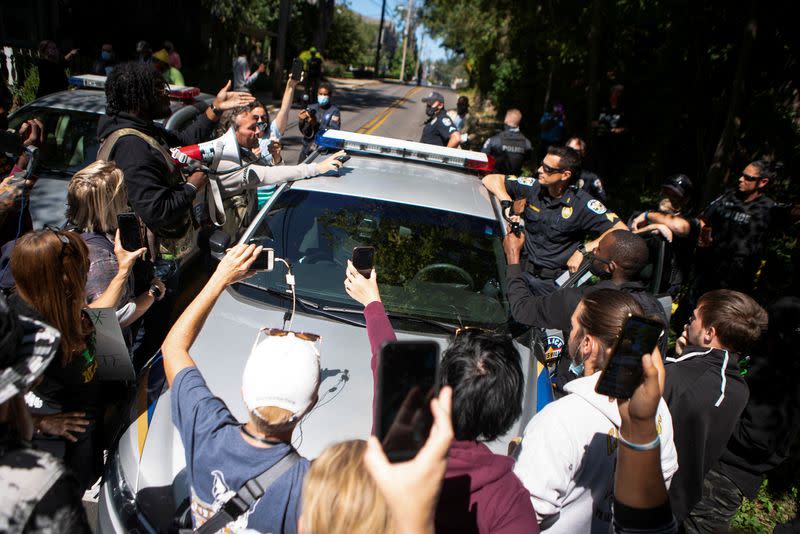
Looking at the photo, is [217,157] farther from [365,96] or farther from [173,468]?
[365,96]

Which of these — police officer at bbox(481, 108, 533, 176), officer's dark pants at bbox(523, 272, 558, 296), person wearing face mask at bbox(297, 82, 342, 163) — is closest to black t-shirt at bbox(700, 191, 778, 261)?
officer's dark pants at bbox(523, 272, 558, 296)

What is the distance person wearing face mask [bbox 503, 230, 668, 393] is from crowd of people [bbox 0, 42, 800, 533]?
1cm

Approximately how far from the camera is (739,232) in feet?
16.3

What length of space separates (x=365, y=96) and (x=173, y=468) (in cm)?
3125

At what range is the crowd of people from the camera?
1242 mm

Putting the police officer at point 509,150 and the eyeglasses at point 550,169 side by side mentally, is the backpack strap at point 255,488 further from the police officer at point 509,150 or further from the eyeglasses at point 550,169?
the police officer at point 509,150

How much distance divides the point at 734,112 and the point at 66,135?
24.4 feet

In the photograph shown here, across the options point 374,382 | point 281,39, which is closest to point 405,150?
point 374,382

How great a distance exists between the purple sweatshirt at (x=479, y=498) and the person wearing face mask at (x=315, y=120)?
6.69 metres

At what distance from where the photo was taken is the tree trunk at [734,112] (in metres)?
6.54

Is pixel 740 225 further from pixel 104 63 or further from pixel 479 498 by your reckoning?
pixel 104 63

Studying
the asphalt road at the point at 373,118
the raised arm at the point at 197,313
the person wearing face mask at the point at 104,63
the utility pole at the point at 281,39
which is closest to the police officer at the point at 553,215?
the raised arm at the point at 197,313

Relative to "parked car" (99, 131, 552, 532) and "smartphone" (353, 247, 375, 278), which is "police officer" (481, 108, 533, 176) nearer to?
"parked car" (99, 131, 552, 532)

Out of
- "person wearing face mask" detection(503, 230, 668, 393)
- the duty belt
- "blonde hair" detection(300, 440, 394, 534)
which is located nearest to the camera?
"blonde hair" detection(300, 440, 394, 534)
